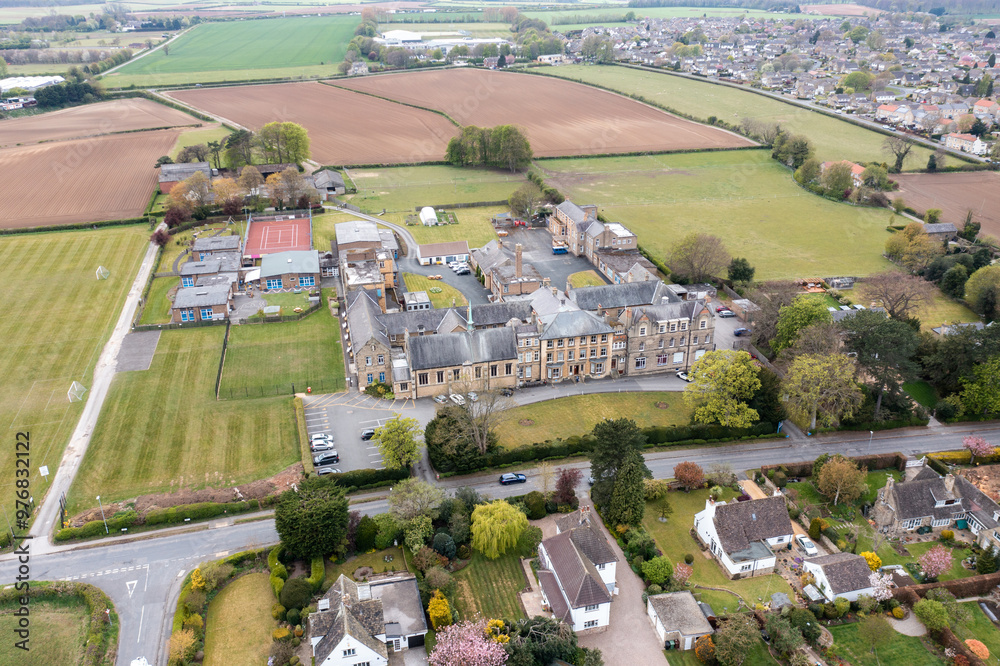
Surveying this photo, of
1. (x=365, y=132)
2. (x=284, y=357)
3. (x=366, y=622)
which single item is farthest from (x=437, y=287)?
(x=365, y=132)

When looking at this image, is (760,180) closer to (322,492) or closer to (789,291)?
(789,291)

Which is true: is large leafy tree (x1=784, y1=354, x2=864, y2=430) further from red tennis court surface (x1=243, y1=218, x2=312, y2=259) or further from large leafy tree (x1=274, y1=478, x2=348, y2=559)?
red tennis court surface (x1=243, y1=218, x2=312, y2=259)

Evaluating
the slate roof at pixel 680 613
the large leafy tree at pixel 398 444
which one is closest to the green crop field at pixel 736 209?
the large leafy tree at pixel 398 444

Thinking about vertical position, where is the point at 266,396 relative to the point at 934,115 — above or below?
below

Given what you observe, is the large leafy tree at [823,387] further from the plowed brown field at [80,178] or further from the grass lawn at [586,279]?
the plowed brown field at [80,178]

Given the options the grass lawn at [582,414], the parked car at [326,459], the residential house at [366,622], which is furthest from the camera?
the grass lawn at [582,414]

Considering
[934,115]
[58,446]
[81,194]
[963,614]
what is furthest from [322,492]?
[934,115]
